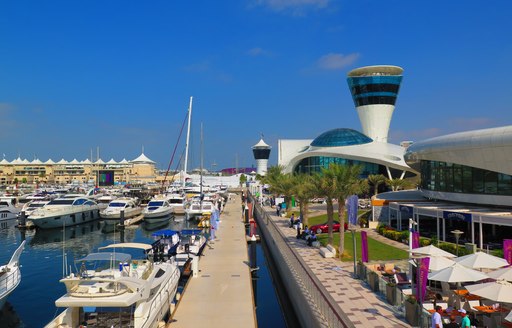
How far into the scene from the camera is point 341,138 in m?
101

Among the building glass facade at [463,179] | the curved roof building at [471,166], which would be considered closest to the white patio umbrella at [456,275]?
the curved roof building at [471,166]

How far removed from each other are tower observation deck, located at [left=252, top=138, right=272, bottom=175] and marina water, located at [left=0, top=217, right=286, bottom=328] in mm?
123584

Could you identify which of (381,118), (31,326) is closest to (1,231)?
(31,326)

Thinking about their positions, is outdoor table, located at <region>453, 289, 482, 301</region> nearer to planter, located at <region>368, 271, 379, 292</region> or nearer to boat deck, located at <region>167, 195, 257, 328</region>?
planter, located at <region>368, 271, 379, 292</region>

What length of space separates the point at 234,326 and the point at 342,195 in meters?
14.0

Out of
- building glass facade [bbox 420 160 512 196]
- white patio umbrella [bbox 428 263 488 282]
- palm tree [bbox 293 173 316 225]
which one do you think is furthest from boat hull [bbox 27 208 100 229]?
white patio umbrella [bbox 428 263 488 282]

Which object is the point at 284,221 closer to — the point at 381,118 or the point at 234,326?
the point at 234,326

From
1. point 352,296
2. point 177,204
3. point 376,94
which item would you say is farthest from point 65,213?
point 376,94

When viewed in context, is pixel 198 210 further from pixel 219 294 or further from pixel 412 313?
pixel 412 313

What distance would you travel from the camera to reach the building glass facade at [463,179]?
101 feet

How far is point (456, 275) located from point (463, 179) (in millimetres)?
21107

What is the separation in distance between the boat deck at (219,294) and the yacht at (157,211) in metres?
26.8

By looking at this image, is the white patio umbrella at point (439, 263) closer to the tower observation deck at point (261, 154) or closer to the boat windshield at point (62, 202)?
the boat windshield at point (62, 202)

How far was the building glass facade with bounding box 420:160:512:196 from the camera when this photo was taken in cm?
3086
